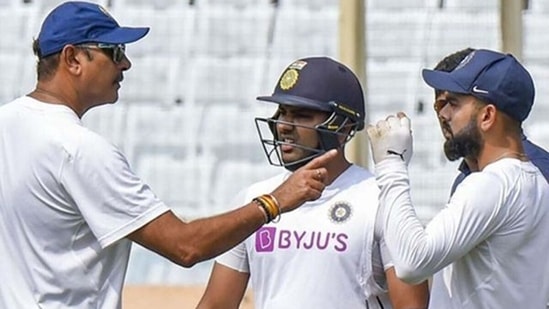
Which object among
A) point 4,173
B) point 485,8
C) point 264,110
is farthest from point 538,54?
point 4,173

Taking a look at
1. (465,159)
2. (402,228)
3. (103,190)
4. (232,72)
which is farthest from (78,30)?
(232,72)

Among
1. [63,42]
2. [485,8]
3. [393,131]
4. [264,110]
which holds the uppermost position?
[63,42]

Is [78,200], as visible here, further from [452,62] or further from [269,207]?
[452,62]

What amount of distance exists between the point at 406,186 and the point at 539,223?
13.3 inches

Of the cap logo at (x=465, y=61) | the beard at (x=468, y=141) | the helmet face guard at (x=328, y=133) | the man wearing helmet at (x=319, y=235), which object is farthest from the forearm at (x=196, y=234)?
the cap logo at (x=465, y=61)

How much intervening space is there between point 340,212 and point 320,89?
361 millimetres

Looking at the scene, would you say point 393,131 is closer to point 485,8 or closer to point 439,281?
point 439,281

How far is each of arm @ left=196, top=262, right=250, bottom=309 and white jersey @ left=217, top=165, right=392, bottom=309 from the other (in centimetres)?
11

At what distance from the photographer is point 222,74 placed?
9.05 metres

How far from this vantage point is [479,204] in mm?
3240

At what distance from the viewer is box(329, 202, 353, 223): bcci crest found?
3.71 meters

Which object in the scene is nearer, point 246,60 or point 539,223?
point 539,223

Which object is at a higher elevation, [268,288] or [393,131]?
[393,131]

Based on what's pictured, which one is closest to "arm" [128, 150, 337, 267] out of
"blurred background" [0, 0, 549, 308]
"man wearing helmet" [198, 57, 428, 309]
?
"man wearing helmet" [198, 57, 428, 309]
